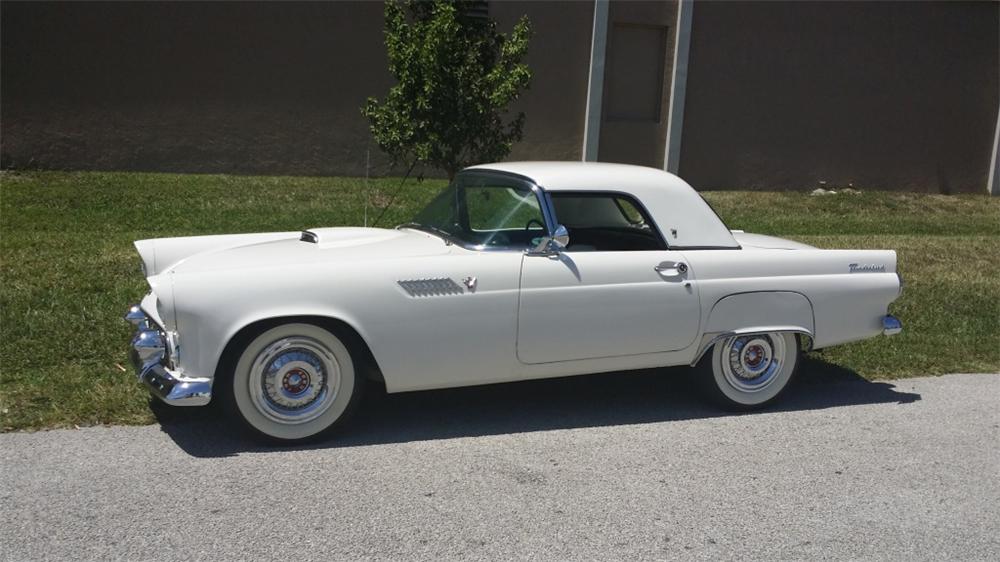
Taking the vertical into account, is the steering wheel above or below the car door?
above

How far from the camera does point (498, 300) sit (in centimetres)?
495

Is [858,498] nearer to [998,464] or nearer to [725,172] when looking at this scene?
[998,464]

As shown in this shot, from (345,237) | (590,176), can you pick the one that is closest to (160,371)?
(345,237)

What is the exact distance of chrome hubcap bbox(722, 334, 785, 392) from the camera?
5.59m

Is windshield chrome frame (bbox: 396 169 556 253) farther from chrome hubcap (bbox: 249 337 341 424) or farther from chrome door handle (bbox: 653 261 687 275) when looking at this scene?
chrome hubcap (bbox: 249 337 341 424)

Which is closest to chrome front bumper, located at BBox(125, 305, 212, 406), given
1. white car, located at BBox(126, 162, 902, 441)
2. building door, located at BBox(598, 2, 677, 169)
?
white car, located at BBox(126, 162, 902, 441)

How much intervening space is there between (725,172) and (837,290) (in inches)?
436

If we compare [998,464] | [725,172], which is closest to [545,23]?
[725,172]

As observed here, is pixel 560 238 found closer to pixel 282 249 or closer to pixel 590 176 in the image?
pixel 590 176

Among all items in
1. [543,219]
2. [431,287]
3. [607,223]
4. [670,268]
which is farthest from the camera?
[607,223]

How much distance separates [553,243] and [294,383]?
4.99 feet

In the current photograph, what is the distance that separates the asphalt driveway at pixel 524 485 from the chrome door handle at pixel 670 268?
2.76ft

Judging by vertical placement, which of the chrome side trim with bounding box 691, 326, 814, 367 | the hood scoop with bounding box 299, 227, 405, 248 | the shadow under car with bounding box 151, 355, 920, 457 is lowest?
the shadow under car with bounding box 151, 355, 920, 457

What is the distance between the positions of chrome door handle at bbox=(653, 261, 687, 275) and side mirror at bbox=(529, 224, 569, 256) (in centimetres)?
58
